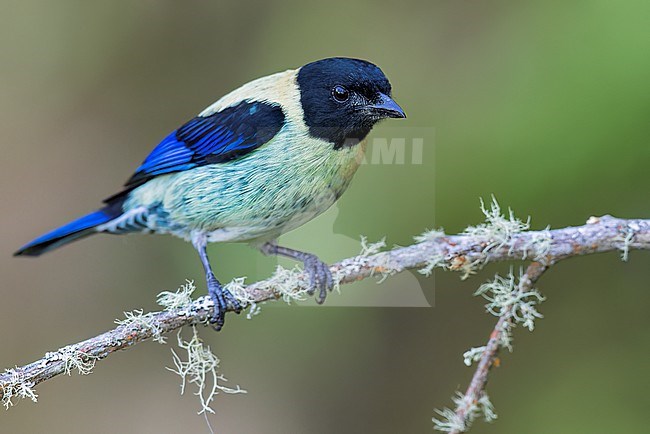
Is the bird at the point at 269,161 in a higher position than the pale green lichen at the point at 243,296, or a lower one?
higher

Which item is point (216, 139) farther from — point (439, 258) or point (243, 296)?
point (439, 258)

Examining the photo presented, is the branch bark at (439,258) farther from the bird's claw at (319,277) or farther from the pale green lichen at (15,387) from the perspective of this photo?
the bird's claw at (319,277)

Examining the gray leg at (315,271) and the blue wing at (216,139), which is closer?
the gray leg at (315,271)

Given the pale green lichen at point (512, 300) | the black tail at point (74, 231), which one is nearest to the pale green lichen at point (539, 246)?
the pale green lichen at point (512, 300)

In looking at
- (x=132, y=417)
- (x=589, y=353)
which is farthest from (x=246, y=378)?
(x=589, y=353)

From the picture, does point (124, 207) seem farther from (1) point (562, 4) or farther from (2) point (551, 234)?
(1) point (562, 4)

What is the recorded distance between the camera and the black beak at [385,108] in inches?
123

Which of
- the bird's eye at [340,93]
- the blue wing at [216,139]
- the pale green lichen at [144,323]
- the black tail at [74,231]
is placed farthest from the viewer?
the black tail at [74,231]

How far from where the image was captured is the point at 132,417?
17.3 feet

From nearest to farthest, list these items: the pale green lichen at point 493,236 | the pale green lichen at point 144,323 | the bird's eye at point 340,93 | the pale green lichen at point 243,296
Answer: the pale green lichen at point 144,323, the pale green lichen at point 493,236, the pale green lichen at point 243,296, the bird's eye at point 340,93

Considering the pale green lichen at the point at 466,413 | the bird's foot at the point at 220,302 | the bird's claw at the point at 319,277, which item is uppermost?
the bird's claw at the point at 319,277

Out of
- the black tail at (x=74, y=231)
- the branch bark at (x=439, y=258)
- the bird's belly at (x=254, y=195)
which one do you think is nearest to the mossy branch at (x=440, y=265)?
the branch bark at (x=439, y=258)

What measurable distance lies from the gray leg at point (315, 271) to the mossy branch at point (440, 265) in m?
0.28

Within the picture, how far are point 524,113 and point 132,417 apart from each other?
2947 mm
